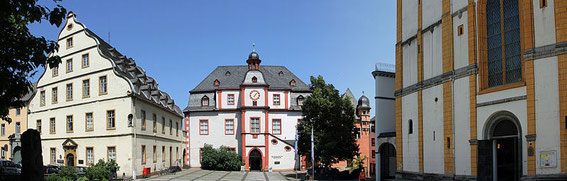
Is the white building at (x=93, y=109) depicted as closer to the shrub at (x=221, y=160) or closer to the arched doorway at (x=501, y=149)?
the shrub at (x=221, y=160)

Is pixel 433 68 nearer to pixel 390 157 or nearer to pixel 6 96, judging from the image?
pixel 390 157

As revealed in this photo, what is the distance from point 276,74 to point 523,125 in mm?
44584

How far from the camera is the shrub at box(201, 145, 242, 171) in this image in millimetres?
53562

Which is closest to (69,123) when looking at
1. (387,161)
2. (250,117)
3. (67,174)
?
(67,174)

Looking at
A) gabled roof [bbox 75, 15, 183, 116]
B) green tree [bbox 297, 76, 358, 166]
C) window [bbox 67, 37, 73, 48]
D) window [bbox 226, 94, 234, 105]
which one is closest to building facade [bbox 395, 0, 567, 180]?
green tree [bbox 297, 76, 358, 166]

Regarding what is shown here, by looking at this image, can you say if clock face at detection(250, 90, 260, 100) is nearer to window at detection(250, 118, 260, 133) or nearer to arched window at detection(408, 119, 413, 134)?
window at detection(250, 118, 260, 133)

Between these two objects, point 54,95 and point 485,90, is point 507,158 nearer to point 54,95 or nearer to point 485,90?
point 485,90

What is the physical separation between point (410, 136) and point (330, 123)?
13.7 meters

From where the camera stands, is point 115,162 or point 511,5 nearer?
point 511,5

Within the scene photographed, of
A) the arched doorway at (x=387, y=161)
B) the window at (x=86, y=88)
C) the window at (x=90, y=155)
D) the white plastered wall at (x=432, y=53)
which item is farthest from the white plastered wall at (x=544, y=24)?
the window at (x=86, y=88)

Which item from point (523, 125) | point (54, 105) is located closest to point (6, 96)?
point (523, 125)

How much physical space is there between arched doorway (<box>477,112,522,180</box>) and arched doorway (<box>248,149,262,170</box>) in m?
36.5

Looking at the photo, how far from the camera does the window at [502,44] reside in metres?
20.0

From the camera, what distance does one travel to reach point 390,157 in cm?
3416
